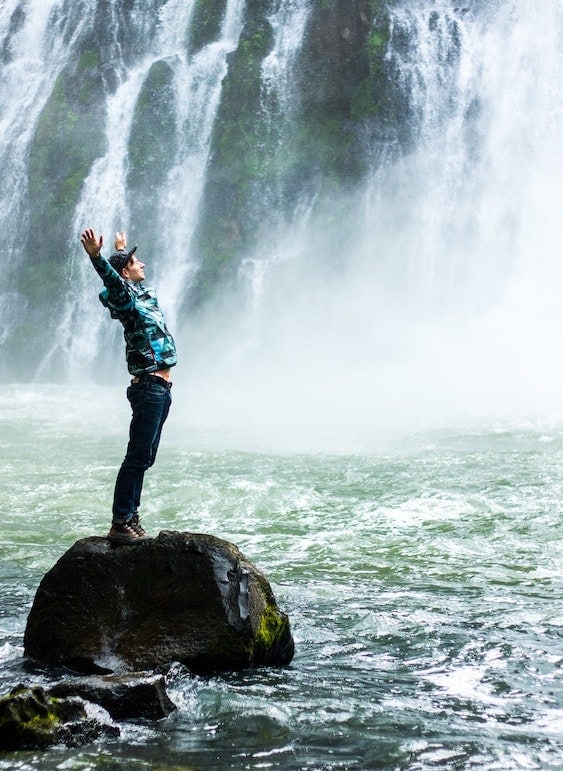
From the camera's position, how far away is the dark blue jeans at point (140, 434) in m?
5.77

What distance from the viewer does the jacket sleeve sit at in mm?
5477

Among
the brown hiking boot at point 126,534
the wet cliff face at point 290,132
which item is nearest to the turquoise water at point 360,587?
the brown hiking boot at point 126,534

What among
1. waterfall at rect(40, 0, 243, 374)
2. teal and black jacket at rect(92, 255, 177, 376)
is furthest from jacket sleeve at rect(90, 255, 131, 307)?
waterfall at rect(40, 0, 243, 374)

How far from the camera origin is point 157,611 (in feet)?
17.2

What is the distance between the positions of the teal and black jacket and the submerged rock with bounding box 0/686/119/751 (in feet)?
7.59

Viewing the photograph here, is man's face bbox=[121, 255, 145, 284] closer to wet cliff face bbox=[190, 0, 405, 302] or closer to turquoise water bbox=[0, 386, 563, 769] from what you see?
turquoise water bbox=[0, 386, 563, 769]

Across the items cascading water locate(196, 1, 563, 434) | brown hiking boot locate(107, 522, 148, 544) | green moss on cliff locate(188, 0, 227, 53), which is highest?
green moss on cliff locate(188, 0, 227, 53)

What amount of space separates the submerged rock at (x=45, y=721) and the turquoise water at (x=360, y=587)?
0.08 meters

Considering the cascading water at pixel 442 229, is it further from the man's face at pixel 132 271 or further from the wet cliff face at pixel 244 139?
the man's face at pixel 132 271

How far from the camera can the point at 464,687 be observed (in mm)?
4844

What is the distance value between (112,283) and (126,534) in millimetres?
1680

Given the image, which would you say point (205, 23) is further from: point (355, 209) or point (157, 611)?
point (157, 611)

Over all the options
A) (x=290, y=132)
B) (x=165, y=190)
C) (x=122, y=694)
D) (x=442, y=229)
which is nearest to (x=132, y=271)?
(x=122, y=694)

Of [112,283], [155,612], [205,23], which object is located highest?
[205,23]
